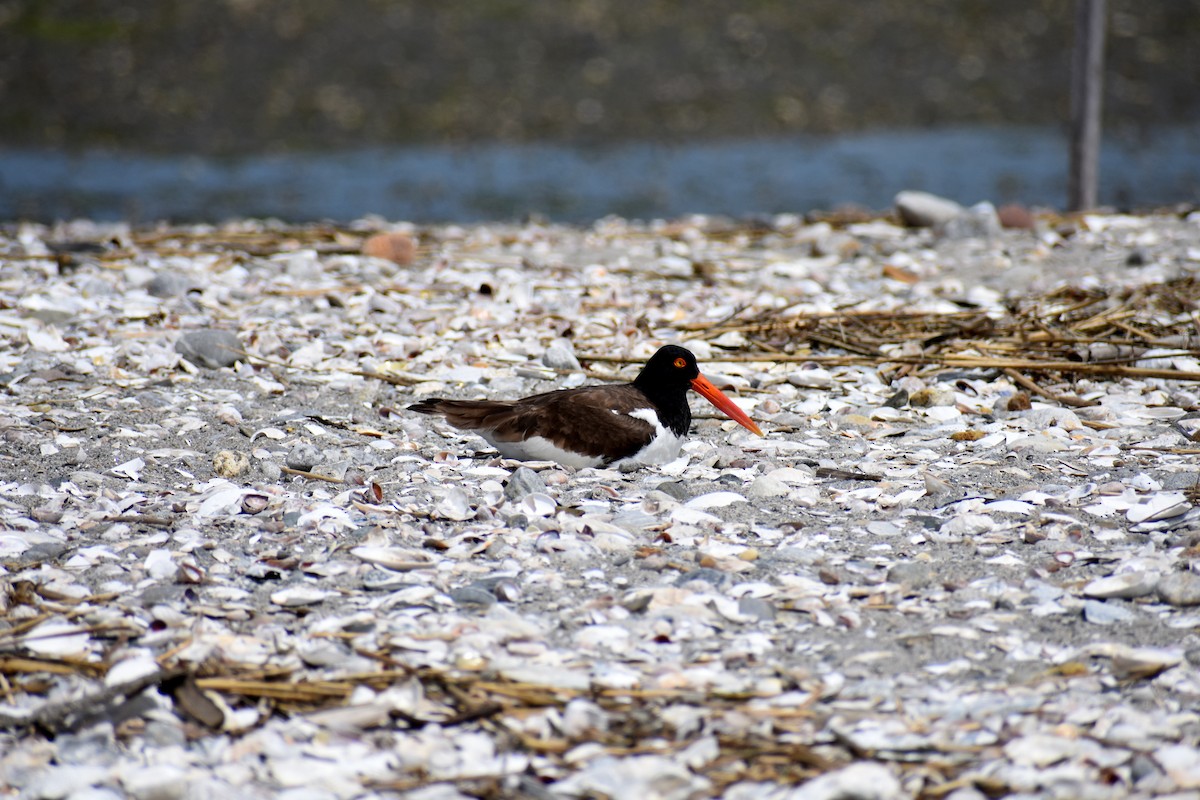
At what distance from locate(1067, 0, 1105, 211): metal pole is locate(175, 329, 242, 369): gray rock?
9065 millimetres

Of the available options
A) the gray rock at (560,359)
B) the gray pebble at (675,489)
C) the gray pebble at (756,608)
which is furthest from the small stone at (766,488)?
the gray rock at (560,359)

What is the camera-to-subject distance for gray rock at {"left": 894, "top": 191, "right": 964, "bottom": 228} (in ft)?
35.5

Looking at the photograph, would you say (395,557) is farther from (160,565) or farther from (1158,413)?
(1158,413)

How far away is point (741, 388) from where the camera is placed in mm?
6773

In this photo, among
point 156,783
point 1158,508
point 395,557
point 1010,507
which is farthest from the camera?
point 1010,507

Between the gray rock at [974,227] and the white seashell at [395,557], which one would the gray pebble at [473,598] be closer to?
the white seashell at [395,557]

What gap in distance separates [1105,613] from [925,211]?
7.52 m

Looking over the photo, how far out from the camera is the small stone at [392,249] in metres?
9.54

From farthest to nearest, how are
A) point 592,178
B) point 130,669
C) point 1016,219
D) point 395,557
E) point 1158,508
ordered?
point 592,178 < point 1016,219 < point 1158,508 < point 395,557 < point 130,669

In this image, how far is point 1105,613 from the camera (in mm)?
3889

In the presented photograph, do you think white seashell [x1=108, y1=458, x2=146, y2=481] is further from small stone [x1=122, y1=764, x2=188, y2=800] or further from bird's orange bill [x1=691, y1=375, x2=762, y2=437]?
bird's orange bill [x1=691, y1=375, x2=762, y2=437]

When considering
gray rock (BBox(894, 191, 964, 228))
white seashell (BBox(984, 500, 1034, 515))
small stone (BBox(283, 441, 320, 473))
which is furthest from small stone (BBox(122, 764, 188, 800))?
gray rock (BBox(894, 191, 964, 228))

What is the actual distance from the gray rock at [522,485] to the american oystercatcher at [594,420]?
371mm

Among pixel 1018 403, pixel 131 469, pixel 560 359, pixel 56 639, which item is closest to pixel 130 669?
pixel 56 639
